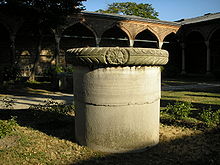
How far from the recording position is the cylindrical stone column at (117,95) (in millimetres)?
2590

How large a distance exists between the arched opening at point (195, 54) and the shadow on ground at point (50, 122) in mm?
18824

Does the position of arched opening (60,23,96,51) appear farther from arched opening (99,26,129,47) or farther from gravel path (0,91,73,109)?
gravel path (0,91,73,109)

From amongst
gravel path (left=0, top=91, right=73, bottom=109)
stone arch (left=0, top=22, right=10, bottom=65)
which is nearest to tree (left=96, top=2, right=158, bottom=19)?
stone arch (left=0, top=22, right=10, bottom=65)

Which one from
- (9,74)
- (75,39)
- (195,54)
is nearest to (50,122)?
(9,74)

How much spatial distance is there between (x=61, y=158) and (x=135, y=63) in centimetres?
145

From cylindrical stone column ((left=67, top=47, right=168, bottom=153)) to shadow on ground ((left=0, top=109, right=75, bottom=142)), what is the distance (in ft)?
2.29

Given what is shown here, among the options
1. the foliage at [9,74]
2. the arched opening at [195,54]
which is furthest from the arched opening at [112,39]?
the foliage at [9,74]

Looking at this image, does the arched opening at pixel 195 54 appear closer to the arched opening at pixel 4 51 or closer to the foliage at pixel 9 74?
the foliage at pixel 9 74

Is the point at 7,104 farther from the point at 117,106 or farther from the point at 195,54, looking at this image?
the point at 195,54

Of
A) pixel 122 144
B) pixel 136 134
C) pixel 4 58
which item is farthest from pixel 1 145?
pixel 4 58

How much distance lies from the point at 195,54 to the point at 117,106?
21.0 m

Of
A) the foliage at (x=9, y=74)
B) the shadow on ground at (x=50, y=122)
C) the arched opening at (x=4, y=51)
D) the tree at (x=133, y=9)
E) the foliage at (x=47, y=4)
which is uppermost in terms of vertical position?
the tree at (x=133, y=9)

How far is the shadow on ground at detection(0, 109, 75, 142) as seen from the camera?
355 centimetres

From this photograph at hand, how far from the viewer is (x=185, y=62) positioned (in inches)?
874
